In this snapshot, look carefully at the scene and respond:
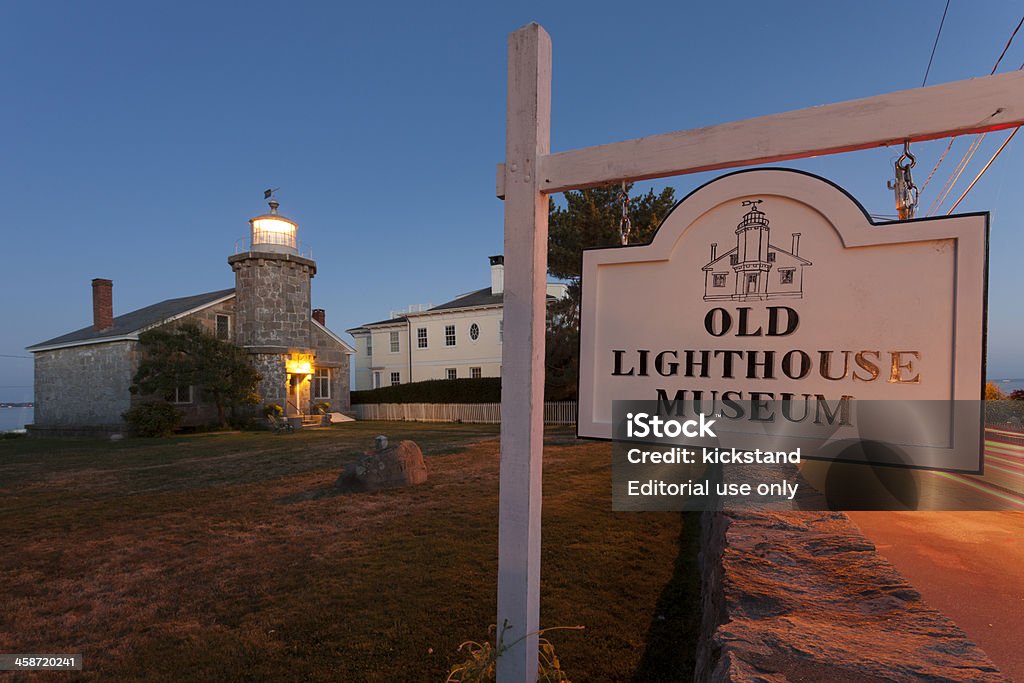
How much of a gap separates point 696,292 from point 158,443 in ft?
61.3

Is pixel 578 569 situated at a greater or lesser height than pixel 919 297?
lesser

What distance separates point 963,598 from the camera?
285 centimetres

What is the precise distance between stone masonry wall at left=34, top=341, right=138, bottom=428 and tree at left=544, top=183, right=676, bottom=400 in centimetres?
1618

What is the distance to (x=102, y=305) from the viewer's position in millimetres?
21484

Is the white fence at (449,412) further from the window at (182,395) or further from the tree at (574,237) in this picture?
the window at (182,395)

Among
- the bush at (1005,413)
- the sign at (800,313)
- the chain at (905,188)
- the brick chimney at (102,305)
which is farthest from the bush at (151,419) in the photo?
the bush at (1005,413)

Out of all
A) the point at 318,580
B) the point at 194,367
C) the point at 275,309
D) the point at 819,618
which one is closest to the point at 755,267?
the point at 819,618

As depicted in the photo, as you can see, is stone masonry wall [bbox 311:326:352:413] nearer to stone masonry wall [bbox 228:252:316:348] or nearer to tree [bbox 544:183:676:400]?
stone masonry wall [bbox 228:252:316:348]

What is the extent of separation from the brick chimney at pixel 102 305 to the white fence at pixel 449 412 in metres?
11.7

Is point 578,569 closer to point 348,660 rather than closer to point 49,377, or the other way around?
point 348,660

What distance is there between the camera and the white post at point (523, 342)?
7.11 feet

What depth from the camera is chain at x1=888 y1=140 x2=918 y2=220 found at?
1.65 meters

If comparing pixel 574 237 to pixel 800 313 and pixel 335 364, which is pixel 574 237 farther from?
pixel 335 364

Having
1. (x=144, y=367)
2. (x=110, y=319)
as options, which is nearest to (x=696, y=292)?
(x=144, y=367)
